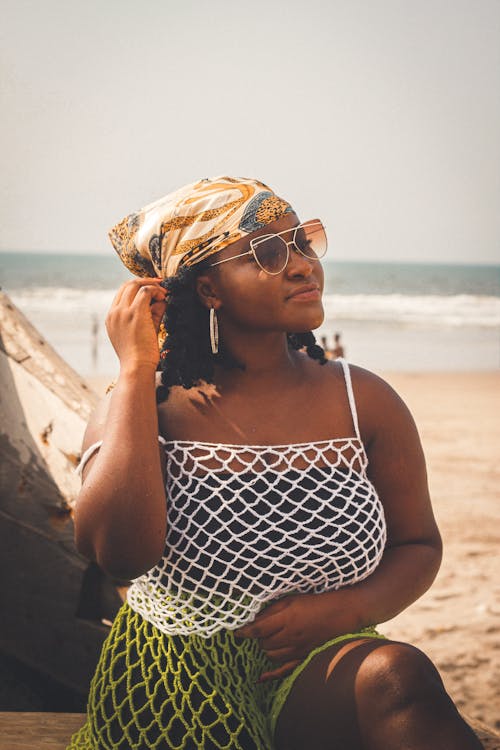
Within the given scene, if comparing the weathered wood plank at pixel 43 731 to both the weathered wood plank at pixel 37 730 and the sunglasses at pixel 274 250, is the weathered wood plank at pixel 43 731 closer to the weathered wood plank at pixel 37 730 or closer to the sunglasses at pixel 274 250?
the weathered wood plank at pixel 37 730

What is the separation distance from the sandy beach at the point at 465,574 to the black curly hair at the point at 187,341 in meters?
2.26

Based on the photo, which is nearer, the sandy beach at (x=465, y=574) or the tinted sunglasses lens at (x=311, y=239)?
the tinted sunglasses lens at (x=311, y=239)

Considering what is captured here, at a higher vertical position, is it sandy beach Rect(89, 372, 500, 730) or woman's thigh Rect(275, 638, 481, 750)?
woman's thigh Rect(275, 638, 481, 750)

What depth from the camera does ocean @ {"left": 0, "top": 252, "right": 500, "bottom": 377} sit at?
781 inches

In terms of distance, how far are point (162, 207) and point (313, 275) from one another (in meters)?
0.38

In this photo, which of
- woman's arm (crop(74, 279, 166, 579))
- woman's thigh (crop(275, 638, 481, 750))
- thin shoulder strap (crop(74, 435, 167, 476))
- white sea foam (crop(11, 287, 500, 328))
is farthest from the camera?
white sea foam (crop(11, 287, 500, 328))

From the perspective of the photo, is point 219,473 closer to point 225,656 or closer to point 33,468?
point 225,656

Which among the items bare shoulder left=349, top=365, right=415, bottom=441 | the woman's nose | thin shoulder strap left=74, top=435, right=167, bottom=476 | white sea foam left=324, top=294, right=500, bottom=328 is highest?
the woman's nose

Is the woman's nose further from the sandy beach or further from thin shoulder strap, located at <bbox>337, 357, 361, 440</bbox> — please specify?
the sandy beach

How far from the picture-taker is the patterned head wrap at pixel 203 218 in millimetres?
1876

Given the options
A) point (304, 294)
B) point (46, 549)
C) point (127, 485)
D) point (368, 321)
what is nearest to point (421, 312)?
point (368, 321)

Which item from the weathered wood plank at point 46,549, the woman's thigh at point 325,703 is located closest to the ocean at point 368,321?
the weathered wood plank at point 46,549

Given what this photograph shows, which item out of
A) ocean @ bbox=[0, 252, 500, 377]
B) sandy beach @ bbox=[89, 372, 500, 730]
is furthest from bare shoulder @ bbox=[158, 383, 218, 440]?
ocean @ bbox=[0, 252, 500, 377]

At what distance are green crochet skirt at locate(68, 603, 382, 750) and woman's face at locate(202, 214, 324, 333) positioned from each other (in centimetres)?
70
